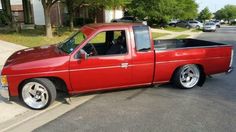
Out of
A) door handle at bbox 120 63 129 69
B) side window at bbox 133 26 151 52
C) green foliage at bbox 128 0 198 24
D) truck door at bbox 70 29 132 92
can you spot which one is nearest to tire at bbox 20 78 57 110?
truck door at bbox 70 29 132 92

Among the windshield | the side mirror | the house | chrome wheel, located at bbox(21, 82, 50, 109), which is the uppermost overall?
the house

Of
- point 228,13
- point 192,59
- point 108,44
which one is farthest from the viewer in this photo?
point 228,13

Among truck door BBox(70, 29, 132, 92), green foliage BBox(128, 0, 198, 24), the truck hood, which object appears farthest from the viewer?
green foliage BBox(128, 0, 198, 24)

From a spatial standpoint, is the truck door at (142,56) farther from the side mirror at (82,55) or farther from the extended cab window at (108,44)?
the side mirror at (82,55)

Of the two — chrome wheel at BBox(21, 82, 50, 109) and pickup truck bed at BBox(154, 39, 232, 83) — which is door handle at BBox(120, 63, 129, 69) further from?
chrome wheel at BBox(21, 82, 50, 109)

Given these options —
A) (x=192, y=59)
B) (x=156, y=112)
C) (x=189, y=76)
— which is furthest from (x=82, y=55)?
(x=189, y=76)

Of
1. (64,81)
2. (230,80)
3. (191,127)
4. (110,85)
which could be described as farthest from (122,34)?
(230,80)

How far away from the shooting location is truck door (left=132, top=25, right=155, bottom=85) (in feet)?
19.5

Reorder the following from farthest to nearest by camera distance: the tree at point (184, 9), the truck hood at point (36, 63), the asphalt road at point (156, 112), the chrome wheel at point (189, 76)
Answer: the tree at point (184, 9), the chrome wheel at point (189, 76), the truck hood at point (36, 63), the asphalt road at point (156, 112)

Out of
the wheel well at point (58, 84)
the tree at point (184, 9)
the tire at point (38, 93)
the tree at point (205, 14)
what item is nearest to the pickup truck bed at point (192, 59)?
the wheel well at point (58, 84)

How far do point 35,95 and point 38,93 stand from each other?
0.08m

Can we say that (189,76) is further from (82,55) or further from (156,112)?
(82,55)

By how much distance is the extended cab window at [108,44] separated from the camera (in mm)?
5918

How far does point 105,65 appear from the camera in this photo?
5727 millimetres
